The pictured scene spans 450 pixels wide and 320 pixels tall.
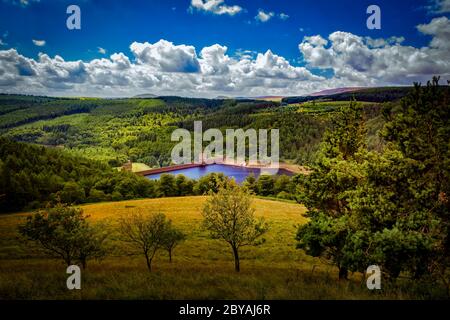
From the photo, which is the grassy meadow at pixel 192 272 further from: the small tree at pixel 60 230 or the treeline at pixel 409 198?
the small tree at pixel 60 230

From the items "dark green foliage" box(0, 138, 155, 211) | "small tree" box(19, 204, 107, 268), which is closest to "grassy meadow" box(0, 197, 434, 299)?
"small tree" box(19, 204, 107, 268)

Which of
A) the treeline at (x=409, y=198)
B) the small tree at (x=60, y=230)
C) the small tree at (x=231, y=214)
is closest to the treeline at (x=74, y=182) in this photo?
the small tree at (x=231, y=214)

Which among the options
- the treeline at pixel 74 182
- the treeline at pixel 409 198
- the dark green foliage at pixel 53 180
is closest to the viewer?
the treeline at pixel 409 198

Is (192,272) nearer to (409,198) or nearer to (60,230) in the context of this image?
(60,230)

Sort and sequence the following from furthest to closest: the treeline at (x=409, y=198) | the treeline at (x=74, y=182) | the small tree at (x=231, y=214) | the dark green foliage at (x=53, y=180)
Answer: the treeline at (x=74, y=182), the dark green foliage at (x=53, y=180), the small tree at (x=231, y=214), the treeline at (x=409, y=198)

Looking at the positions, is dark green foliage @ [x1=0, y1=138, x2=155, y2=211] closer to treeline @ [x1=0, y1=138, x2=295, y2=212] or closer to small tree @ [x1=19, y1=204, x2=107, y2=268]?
treeline @ [x1=0, y1=138, x2=295, y2=212]

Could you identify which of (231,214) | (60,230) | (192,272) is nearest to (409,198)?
(192,272)
